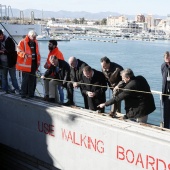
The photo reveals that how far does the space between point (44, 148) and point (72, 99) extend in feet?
3.59

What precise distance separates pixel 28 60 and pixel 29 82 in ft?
1.76

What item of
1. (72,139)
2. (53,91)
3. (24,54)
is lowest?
(72,139)

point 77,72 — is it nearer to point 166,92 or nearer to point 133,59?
point 166,92

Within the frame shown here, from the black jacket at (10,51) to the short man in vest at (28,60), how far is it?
68 centimetres

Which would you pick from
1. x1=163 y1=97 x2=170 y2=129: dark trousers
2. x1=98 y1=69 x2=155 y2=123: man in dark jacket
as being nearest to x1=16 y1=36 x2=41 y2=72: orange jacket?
x1=98 y1=69 x2=155 y2=123: man in dark jacket

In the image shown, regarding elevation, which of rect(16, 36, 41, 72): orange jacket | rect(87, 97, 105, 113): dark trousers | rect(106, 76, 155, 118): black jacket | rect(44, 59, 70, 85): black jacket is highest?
rect(16, 36, 41, 72): orange jacket

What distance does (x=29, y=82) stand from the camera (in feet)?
25.8

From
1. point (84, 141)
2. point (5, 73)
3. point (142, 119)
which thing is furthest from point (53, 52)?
point (142, 119)

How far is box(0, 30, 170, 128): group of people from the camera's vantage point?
6.17 metres

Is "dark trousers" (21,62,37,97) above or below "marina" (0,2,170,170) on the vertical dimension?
above

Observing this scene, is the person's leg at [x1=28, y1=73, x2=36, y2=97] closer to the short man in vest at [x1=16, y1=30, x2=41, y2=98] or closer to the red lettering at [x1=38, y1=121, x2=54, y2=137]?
the short man in vest at [x1=16, y1=30, x2=41, y2=98]

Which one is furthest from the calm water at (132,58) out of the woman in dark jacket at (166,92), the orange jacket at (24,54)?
the woman in dark jacket at (166,92)

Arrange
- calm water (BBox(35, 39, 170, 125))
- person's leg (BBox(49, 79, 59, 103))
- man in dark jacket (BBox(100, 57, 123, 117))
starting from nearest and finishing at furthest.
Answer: man in dark jacket (BBox(100, 57, 123, 117)) → person's leg (BBox(49, 79, 59, 103)) → calm water (BBox(35, 39, 170, 125))

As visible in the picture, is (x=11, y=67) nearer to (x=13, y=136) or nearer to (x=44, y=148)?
(x=13, y=136)
